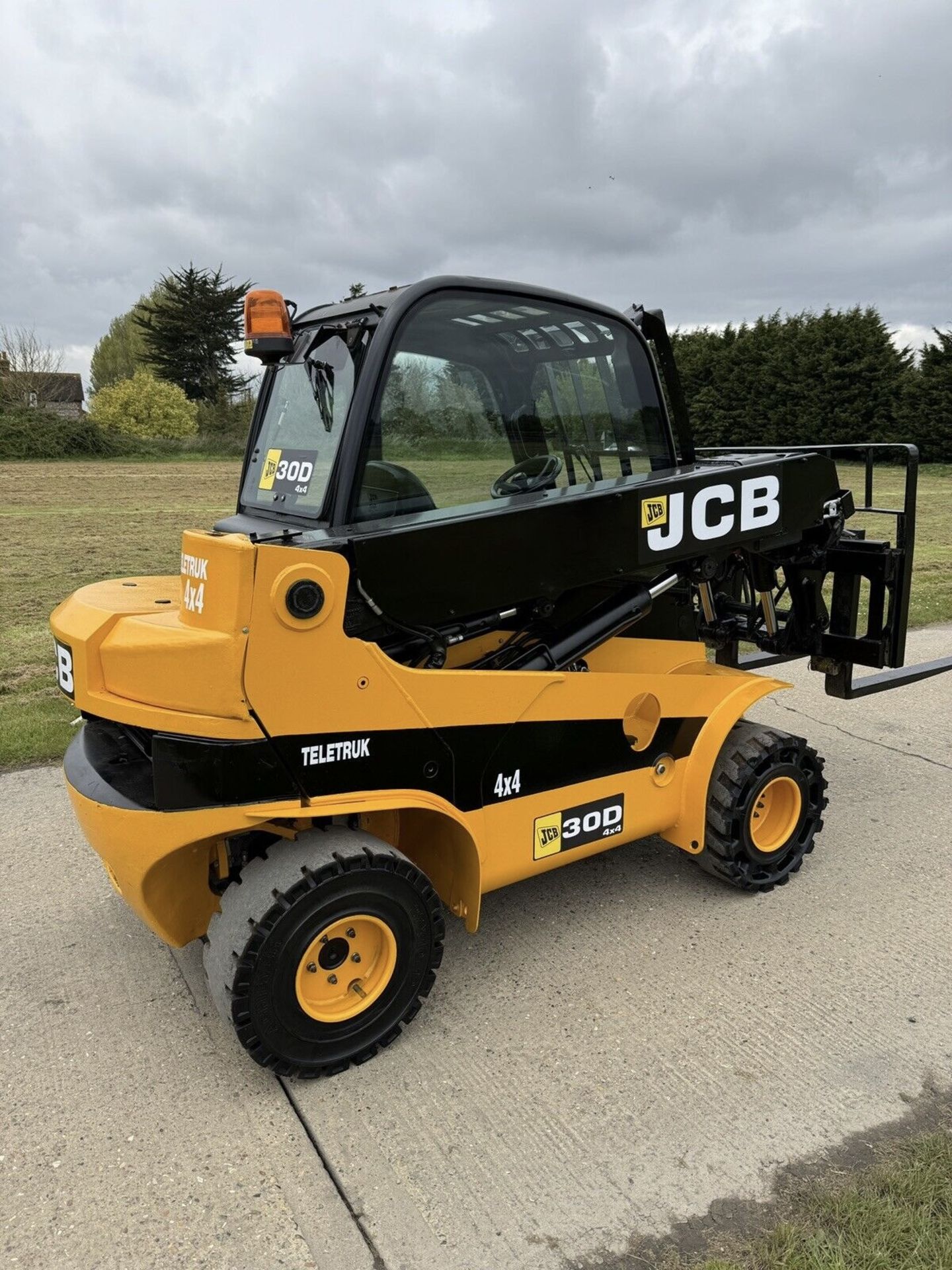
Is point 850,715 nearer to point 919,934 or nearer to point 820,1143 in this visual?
point 919,934

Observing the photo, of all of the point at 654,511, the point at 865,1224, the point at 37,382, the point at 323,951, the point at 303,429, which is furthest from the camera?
the point at 37,382

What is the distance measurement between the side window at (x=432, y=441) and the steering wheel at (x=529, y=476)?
3cm

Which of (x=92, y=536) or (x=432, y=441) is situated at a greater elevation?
(x=432, y=441)

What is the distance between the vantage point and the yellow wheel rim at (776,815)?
12.5 feet

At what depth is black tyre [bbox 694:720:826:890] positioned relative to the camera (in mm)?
3615

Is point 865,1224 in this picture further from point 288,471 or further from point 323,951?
point 288,471

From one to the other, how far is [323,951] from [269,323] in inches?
78.2

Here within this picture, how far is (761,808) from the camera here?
12.5ft

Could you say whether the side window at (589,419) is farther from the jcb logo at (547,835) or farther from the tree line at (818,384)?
the tree line at (818,384)

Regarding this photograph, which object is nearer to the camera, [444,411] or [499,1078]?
[499,1078]

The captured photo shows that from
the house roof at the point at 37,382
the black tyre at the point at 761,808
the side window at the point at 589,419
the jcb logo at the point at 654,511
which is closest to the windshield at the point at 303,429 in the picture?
the side window at the point at 589,419

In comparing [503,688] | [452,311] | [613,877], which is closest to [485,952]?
[613,877]

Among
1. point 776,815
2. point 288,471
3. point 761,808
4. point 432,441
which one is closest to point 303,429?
point 288,471

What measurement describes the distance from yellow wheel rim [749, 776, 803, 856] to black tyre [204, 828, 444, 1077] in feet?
5.17
